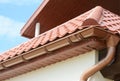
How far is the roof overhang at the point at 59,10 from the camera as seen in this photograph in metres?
11.0

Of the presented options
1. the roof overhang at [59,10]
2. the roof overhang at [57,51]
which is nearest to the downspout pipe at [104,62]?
the roof overhang at [57,51]

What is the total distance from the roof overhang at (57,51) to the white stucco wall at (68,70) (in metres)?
0.09

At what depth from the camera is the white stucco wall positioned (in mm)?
6219

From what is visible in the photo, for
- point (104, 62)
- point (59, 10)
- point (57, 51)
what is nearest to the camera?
point (104, 62)

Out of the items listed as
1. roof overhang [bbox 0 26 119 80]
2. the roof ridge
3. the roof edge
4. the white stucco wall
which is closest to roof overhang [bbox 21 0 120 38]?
the roof edge

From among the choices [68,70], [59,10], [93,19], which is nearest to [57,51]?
[68,70]

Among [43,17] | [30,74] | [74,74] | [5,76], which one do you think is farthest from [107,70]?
[43,17]

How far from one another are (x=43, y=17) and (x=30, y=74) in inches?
168

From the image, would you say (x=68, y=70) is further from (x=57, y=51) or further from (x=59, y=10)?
(x=59, y=10)

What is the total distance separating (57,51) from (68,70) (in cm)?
39

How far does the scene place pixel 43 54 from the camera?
22.3 ft

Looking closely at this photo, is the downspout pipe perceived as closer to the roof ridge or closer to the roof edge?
the roof ridge

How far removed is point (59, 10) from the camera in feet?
37.7

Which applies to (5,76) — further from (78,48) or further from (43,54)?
(78,48)
